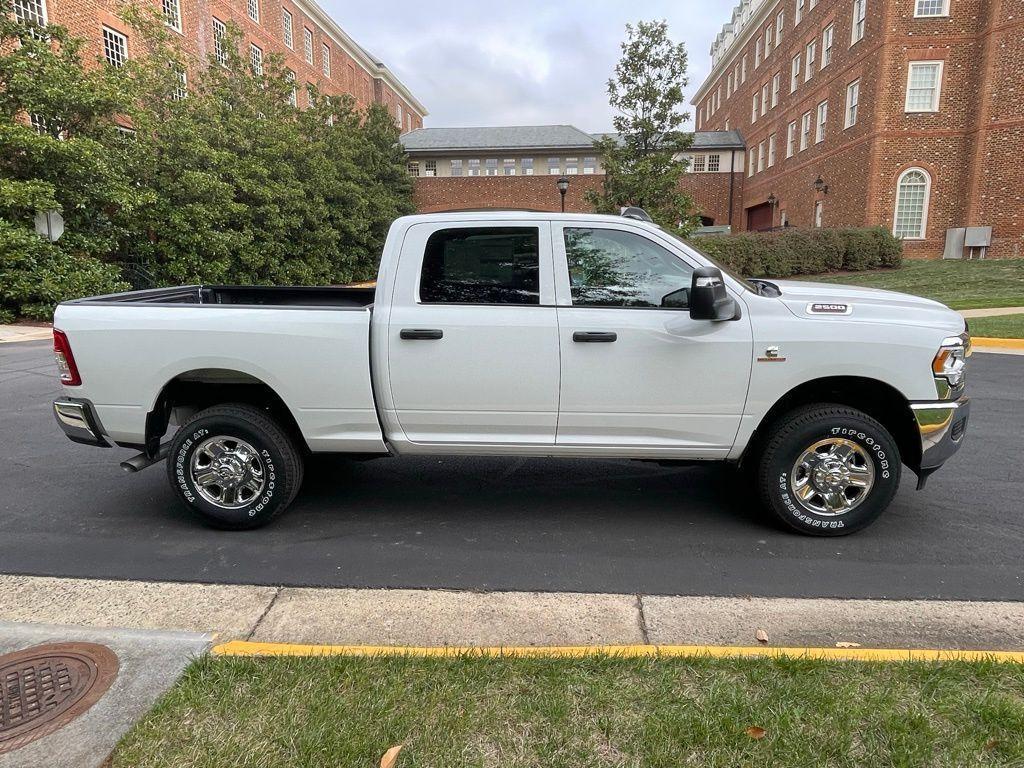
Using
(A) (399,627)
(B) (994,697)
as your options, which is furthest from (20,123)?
(B) (994,697)

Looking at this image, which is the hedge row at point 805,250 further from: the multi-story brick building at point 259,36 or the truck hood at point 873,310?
the truck hood at point 873,310

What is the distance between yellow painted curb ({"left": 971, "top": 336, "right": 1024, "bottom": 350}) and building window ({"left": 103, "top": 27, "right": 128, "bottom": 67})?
27.4 meters

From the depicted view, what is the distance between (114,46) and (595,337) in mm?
28548

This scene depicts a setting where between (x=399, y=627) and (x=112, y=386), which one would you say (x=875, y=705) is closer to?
(x=399, y=627)

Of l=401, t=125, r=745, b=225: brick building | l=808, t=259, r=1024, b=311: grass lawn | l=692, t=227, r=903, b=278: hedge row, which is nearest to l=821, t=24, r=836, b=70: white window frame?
l=401, t=125, r=745, b=225: brick building

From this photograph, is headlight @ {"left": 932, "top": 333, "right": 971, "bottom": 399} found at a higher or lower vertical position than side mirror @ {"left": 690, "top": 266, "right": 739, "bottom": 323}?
lower

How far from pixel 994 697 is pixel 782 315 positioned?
2075 mm

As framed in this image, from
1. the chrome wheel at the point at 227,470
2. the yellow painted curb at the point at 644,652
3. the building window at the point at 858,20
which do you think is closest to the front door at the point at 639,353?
the yellow painted curb at the point at 644,652

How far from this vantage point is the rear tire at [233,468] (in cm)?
407

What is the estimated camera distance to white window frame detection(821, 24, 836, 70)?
31.4 metres

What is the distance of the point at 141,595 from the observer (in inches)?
133

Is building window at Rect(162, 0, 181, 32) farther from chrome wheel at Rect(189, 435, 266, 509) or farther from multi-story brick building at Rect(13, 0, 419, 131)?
chrome wheel at Rect(189, 435, 266, 509)

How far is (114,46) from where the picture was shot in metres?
24.6

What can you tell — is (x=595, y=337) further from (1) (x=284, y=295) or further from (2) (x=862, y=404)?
(1) (x=284, y=295)
